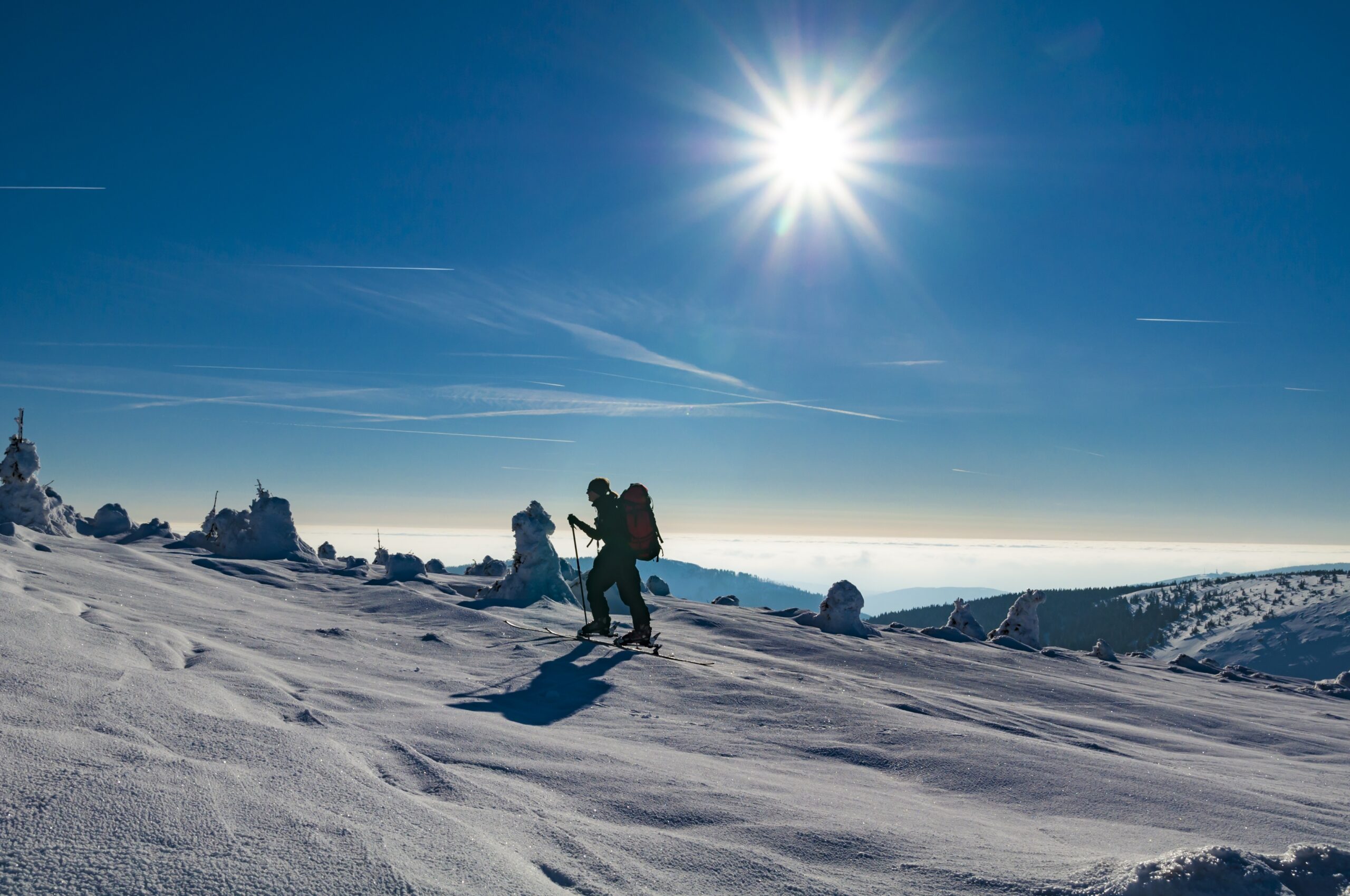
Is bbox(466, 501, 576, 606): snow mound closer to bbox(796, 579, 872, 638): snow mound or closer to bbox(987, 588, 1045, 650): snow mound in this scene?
bbox(796, 579, 872, 638): snow mound

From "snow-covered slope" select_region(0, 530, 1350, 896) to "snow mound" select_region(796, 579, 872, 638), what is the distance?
638 cm

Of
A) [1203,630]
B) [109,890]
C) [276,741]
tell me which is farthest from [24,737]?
[1203,630]

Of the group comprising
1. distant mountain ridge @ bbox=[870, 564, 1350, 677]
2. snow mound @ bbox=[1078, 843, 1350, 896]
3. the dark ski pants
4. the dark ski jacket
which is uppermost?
the dark ski jacket

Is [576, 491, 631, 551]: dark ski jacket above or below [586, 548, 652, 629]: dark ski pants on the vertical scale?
above

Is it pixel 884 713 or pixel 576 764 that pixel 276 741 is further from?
pixel 884 713

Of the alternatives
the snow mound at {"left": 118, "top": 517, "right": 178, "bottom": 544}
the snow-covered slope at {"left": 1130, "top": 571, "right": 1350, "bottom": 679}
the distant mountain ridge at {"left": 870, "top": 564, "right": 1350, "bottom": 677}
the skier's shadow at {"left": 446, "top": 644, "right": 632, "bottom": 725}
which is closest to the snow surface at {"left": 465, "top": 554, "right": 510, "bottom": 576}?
the snow mound at {"left": 118, "top": 517, "right": 178, "bottom": 544}

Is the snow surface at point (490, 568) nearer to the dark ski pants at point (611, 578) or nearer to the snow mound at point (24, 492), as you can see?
the snow mound at point (24, 492)

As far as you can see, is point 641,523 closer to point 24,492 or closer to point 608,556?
point 608,556

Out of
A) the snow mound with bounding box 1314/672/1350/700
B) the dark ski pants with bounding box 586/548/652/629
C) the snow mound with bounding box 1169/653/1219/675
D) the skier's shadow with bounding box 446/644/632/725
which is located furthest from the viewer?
the snow mound with bounding box 1169/653/1219/675

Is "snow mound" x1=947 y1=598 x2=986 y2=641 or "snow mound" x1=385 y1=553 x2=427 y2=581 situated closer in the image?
"snow mound" x1=385 y1=553 x2=427 y2=581

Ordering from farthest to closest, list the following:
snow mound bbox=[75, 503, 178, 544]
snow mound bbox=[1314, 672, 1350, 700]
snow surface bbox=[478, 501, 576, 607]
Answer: snow mound bbox=[75, 503, 178, 544] < snow mound bbox=[1314, 672, 1350, 700] < snow surface bbox=[478, 501, 576, 607]

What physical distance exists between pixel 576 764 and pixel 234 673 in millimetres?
2753

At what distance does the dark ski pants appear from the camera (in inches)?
385

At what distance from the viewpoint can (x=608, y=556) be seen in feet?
32.2
